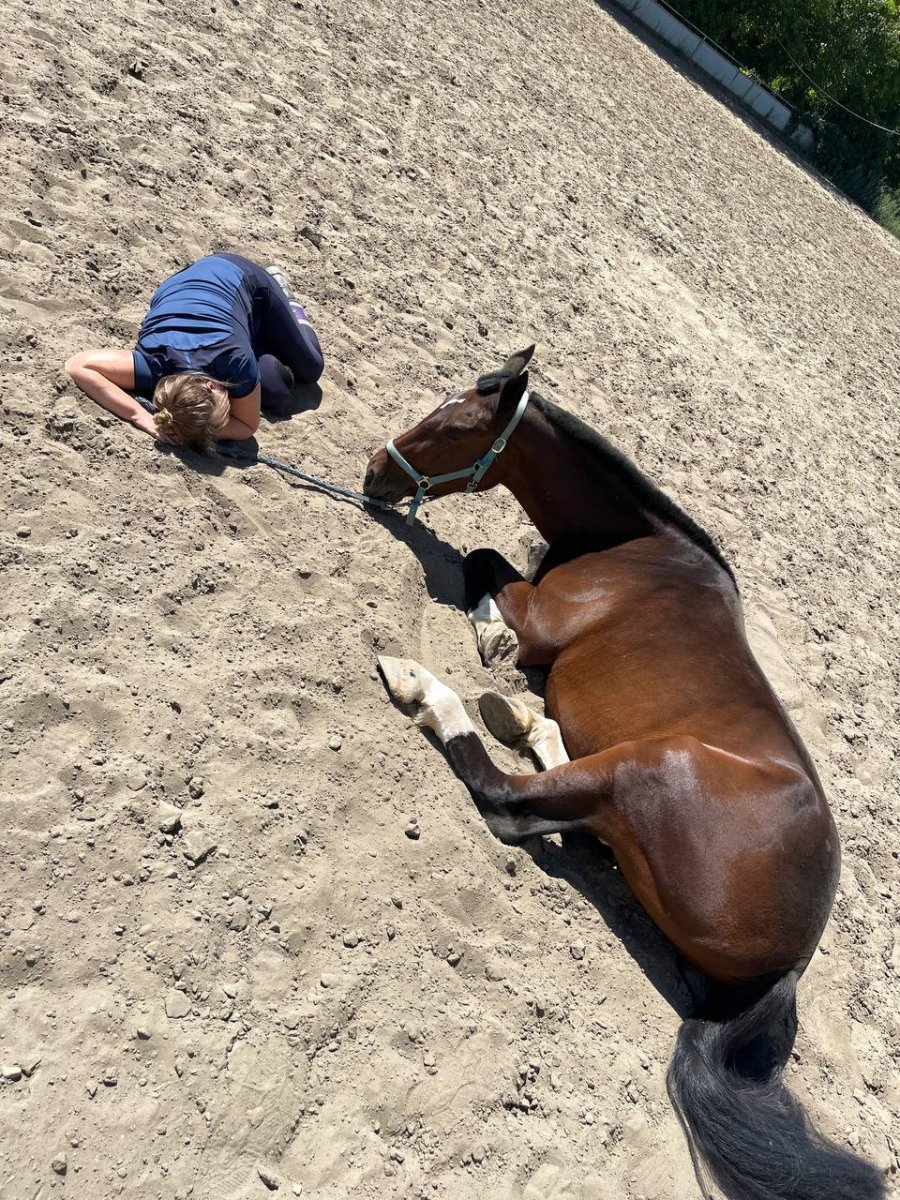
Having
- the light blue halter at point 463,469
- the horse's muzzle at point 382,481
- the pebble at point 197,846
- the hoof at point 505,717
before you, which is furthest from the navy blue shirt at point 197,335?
the pebble at point 197,846

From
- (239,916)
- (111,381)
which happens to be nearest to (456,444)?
(111,381)

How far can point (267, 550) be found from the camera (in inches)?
154

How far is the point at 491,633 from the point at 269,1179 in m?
2.43

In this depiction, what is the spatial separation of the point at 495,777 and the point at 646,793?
58cm

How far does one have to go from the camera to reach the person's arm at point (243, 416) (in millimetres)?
4223

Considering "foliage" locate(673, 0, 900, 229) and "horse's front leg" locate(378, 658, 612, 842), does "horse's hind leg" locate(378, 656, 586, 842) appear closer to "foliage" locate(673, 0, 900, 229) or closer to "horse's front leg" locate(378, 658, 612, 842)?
"horse's front leg" locate(378, 658, 612, 842)

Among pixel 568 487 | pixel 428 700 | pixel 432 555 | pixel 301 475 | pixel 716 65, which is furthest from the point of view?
pixel 716 65

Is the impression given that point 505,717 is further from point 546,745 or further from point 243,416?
point 243,416

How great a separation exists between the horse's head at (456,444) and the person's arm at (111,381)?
3.44ft

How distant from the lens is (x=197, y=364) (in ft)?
13.4

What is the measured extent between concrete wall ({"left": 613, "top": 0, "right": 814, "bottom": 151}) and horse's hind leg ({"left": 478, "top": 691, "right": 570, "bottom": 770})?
66.8 feet

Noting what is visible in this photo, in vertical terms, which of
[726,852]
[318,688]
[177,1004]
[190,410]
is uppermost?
[726,852]

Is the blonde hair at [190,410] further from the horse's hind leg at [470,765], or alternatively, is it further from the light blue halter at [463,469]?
the horse's hind leg at [470,765]

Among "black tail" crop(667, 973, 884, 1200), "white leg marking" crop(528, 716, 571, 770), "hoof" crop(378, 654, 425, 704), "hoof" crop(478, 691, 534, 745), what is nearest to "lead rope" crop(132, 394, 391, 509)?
"hoof" crop(378, 654, 425, 704)
